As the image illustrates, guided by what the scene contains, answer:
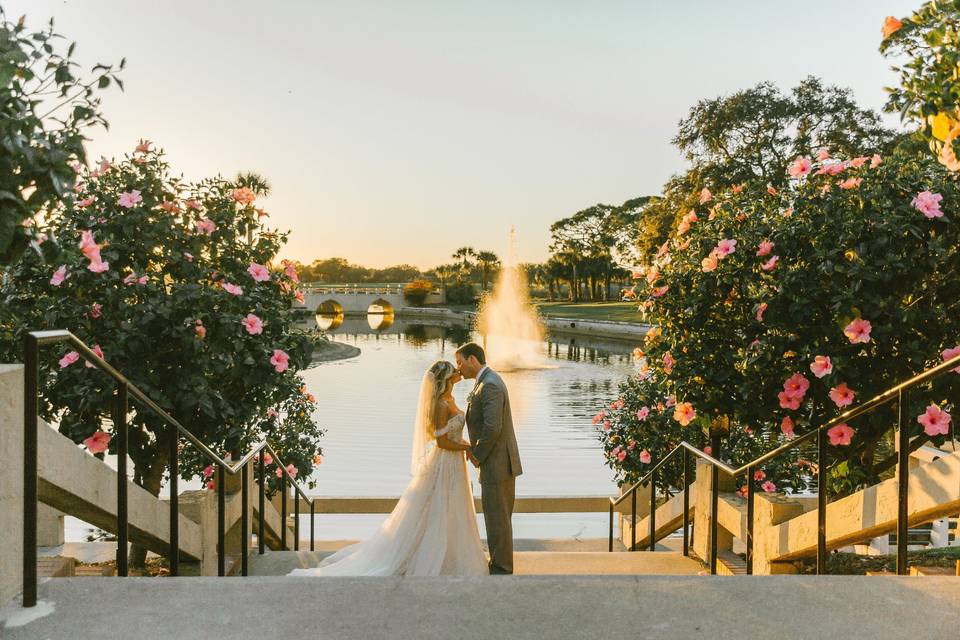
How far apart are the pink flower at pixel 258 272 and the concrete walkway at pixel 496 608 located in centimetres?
331

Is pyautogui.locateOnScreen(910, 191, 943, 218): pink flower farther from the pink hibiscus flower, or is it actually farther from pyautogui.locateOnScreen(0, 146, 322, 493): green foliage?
pyautogui.locateOnScreen(0, 146, 322, 493): green foliage

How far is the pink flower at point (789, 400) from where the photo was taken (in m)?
5.36

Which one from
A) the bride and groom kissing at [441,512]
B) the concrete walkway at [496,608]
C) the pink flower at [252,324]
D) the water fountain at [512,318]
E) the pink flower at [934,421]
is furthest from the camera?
the water fountain at [512,318]

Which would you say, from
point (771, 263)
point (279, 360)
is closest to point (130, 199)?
point (279, 360)

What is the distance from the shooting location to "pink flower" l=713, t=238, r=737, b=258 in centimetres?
555

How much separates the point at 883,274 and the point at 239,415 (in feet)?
14.6

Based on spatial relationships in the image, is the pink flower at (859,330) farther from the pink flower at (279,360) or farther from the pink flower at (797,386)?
the pink flower at (279,360)

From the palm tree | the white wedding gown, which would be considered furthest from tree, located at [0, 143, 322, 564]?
the palm tree

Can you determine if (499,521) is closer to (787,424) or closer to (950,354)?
(787,424)

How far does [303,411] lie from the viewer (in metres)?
10.9

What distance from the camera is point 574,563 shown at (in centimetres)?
764

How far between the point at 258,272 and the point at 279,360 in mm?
Result: 750

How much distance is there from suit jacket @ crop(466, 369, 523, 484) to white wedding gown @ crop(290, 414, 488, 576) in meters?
0.38

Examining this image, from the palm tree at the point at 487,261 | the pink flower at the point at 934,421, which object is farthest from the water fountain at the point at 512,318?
the palm tree at the point at 487,261
